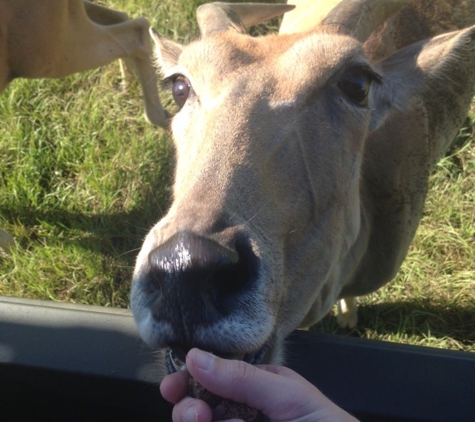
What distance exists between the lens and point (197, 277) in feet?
6.16

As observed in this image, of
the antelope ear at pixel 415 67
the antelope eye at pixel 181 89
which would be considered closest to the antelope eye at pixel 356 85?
the antelope ear at pixel 415 67

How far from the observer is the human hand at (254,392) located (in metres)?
1.79

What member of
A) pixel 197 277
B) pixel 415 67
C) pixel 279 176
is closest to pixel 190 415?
pixel 197 277

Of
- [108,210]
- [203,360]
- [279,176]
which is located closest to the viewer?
[203,360]

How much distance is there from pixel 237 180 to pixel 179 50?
1909 millimetres

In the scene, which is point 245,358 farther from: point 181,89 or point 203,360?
point 181,89

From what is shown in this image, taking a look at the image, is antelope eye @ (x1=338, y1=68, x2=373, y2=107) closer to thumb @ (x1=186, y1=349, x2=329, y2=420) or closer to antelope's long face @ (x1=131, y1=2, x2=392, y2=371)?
antelope's long face @ (x1=131, y1=2, x2=392, y2=371)

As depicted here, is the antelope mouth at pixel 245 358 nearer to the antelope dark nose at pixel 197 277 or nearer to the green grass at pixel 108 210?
the antelope dark nose at pixel 197 277

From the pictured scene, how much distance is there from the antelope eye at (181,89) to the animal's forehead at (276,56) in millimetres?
129

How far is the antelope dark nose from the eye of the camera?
1.87 metres

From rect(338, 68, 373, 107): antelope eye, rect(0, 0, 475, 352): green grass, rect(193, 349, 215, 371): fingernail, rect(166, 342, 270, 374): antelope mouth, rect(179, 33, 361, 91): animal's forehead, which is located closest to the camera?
rect(193, 349, 215, 371): fingernail

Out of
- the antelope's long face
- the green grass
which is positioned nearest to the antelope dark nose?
the antelope's long face

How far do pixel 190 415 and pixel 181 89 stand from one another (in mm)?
1890

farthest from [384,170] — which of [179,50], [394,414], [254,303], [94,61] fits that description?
[94,61]
